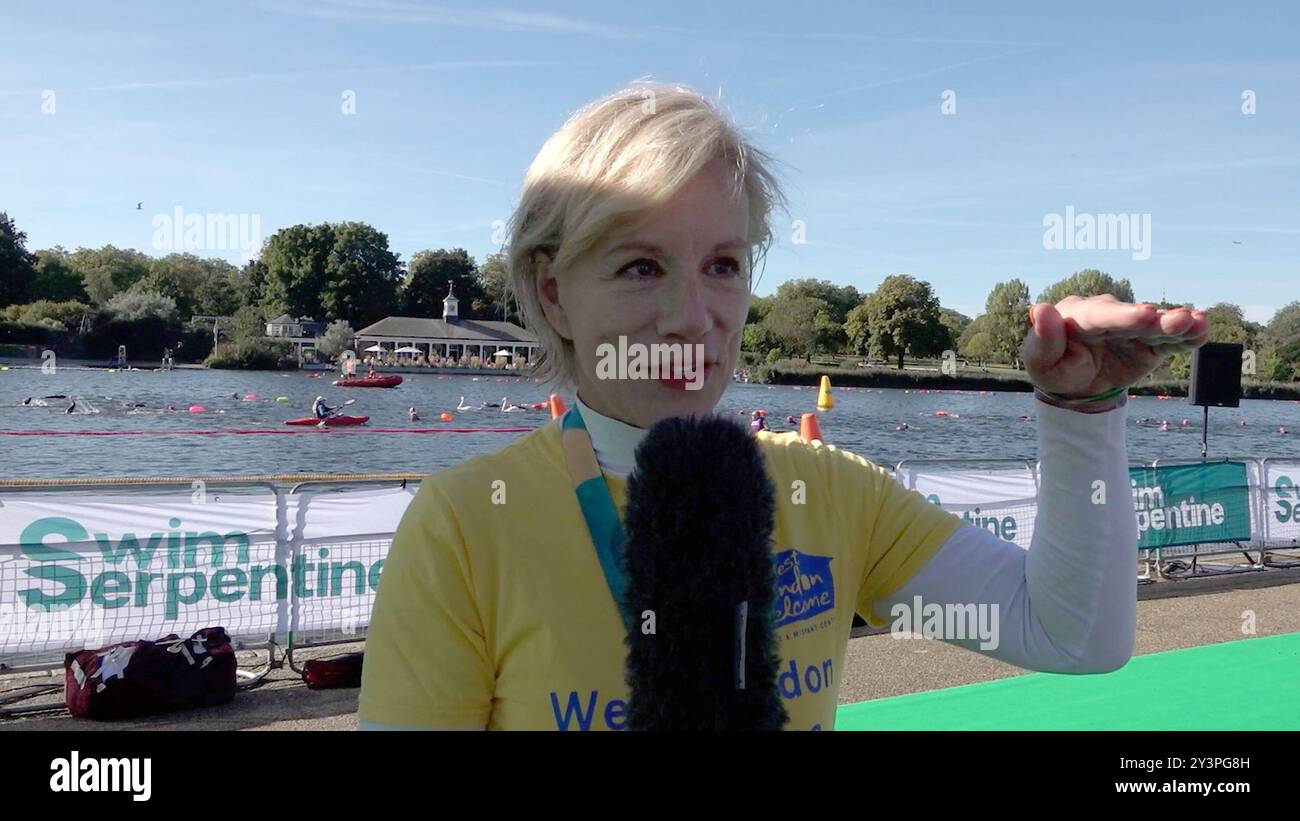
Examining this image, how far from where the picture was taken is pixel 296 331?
247 ft

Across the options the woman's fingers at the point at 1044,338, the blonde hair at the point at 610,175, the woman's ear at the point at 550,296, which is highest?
the blonde hair at the point at 610,175

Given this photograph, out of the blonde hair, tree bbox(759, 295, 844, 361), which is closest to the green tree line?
tree bbox(759, 295, 844, 361)

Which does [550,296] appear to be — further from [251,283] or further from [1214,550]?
[251,283]

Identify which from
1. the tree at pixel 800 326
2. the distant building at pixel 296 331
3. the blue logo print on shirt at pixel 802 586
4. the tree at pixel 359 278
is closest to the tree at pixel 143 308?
the distant building at pixel 296 331

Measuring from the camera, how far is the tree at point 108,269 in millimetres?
81938

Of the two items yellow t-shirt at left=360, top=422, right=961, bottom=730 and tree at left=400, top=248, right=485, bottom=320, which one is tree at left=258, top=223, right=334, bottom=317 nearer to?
tree at left=400, top=248, right=485, bottom=320

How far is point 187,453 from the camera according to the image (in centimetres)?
2953

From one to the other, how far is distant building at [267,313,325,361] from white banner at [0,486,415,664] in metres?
69.5

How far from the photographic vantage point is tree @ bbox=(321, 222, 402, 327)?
8081 cm

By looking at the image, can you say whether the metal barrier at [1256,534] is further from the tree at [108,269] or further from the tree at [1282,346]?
the tree at [108,269]

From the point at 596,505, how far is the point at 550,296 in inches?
14.5

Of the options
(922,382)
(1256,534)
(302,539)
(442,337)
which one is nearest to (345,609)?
(302,539)

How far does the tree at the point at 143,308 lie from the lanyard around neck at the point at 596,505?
73.4 m
